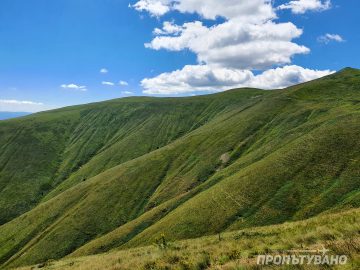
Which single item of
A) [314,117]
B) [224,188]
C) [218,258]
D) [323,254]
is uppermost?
[314,117]

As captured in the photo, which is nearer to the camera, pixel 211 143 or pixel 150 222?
pixel 150 222

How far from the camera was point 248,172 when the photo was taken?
76.2 meters

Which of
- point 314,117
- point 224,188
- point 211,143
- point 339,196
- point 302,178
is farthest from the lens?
point 211,143

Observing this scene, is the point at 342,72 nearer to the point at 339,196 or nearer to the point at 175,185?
the point at 175,185

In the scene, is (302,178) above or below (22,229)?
above

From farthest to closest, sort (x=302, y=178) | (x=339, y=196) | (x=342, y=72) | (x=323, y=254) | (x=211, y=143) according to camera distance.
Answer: (x=342, y=72)
(x=211, y=143)
(x=302, y=178)
(x=339, y=196)
(x=323, y=254)

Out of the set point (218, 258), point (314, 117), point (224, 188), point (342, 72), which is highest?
point (342, 72)

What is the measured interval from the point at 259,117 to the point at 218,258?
398 feet

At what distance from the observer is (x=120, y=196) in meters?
104

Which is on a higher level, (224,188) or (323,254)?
(323,254)

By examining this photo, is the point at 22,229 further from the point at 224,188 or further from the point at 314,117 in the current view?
→ the point at 314,117

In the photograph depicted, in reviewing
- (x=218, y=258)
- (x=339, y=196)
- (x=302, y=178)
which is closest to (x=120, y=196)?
(x=302, y=178)

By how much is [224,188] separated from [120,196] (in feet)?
141

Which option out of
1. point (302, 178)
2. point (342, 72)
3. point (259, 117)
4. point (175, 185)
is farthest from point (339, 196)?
point (342, 72)
